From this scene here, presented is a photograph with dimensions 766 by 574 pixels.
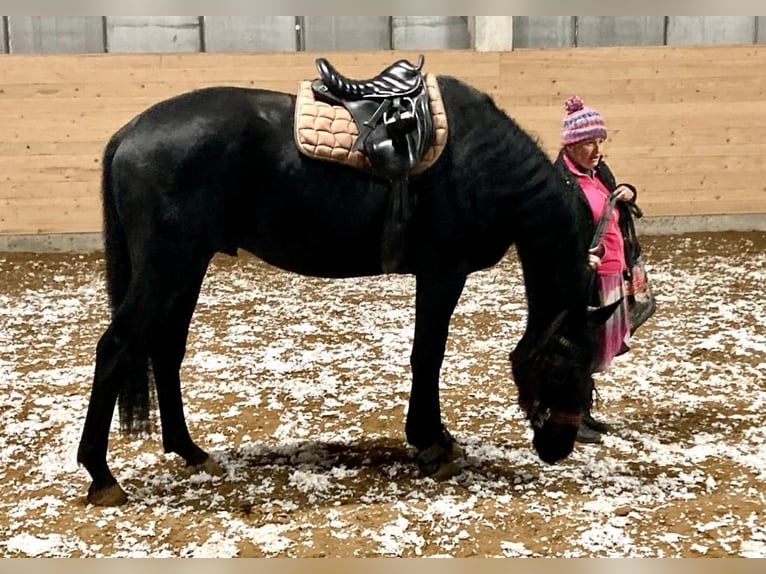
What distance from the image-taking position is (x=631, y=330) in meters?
3.10

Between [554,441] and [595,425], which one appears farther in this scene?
[595,425]

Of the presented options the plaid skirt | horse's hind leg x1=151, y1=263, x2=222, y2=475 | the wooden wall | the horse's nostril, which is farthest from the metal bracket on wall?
the horse's nostril

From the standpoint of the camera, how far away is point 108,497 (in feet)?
8.62

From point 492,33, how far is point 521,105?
0.77 meters

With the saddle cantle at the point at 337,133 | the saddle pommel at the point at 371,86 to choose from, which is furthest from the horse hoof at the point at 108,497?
the saddle pommel at the point at 371,86

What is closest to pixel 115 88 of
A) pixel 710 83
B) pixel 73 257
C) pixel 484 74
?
pixel 73 257

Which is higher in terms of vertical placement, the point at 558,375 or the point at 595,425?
the point at 558,375

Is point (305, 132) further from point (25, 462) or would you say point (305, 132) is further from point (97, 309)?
point (97, 309)

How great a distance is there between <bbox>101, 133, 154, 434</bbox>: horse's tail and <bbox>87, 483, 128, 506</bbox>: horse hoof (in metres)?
0.22

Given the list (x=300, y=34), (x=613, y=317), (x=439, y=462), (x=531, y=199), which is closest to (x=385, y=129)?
(x=531, y=199)

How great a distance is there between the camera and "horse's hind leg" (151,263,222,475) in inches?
109

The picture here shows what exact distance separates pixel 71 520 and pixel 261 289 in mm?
3445

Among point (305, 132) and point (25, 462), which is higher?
point (305, 132)

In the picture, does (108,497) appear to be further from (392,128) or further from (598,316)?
(598,316)
